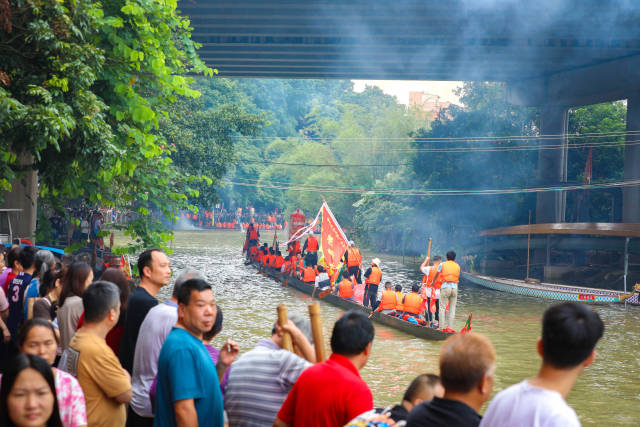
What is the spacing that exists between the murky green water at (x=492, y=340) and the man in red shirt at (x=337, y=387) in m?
7.24

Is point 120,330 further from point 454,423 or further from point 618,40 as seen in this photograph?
point 618,40

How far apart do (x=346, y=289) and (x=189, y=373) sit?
15982 mm

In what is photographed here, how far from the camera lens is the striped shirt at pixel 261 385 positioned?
3920 millimetres

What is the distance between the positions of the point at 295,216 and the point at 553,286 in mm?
18590

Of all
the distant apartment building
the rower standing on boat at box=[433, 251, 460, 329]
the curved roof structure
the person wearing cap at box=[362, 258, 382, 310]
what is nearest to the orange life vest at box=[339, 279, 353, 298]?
the person wearing cap at box=[362, 258, 382, 310]

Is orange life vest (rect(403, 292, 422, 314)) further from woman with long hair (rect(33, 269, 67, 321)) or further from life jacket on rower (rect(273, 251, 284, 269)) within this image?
life jacket on rower (rect(273, 251, 284, 269))

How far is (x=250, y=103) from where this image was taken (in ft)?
224

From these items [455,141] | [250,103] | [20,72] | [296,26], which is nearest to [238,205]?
[250,103]

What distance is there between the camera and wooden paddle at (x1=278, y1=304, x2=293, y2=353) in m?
4.04

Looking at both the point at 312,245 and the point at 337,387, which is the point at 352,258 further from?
the point at 337,387

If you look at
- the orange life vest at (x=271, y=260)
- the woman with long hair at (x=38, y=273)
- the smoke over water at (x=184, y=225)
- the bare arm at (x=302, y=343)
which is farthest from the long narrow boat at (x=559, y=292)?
the smoke over water at (x=184, y=225)

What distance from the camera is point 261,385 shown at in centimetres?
396

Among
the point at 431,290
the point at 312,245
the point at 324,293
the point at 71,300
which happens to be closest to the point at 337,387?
the point at 71,300

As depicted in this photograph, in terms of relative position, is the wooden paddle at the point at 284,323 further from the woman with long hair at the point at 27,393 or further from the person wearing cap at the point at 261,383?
the woman with long hair at the point at 27,393
